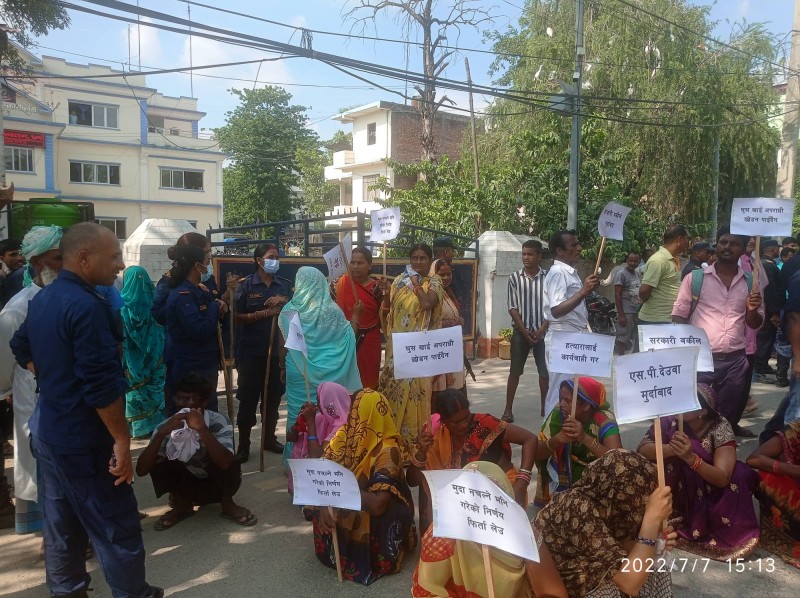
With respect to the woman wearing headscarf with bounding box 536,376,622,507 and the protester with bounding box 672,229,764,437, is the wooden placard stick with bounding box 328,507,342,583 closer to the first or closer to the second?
the woman wearing headscarf with bounding box 536,376,622,507

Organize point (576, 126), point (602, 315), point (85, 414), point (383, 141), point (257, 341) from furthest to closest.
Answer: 1. point (383, 141)
2. point (602, 315)
3. point (576, 126)
4. point (257, 341)
5. point (85, 414)

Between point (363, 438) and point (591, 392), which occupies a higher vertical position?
point (591, 392)

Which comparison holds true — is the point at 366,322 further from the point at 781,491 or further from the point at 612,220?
the point at 781,491

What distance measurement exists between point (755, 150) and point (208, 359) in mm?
16519

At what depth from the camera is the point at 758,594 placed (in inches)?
124

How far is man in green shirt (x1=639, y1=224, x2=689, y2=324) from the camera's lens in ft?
19.3

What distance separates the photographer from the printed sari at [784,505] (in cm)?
345

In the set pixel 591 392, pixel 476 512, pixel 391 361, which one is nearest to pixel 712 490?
pixel 591 392

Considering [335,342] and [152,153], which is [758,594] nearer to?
[335,342]

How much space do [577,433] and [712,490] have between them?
89 cm

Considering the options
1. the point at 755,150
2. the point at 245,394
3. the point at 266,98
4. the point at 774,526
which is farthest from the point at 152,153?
the point at 774,526

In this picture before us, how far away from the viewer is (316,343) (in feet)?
15.5

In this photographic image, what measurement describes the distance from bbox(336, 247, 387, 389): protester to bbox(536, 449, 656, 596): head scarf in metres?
2.96

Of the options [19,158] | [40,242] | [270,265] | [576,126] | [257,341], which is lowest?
[257,341]
